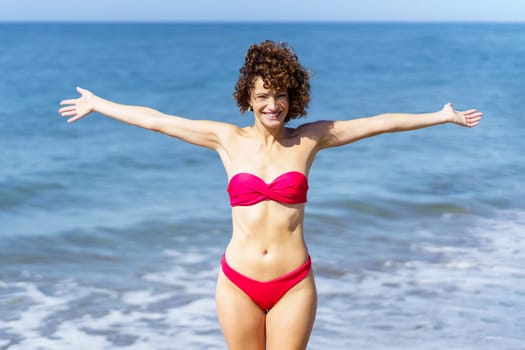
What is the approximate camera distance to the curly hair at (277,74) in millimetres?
4004

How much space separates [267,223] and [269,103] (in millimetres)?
566

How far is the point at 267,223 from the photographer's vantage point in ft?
13.3

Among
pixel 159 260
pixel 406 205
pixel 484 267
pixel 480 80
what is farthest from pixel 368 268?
pixel 480 80

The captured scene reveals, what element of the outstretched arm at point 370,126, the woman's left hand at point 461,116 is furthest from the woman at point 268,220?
the woman's left hand at point 461,116

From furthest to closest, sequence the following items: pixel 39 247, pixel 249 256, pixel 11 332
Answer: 1. pixel 39 247
2. pixel 11 332
3. pixel 249 256

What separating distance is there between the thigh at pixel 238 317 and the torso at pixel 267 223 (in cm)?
11

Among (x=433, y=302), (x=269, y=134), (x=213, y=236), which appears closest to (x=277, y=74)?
(x=269, y=134)

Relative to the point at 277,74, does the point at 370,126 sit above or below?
below

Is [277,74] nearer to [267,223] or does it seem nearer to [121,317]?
[267,223]

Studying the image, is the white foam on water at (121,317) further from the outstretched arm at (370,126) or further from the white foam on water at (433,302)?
the outstretched arm at (370,126)

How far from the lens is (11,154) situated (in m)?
15.4

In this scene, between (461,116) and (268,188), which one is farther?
(461,116)

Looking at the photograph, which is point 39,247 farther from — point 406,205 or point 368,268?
point 406,205

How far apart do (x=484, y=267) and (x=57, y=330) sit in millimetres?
4149
